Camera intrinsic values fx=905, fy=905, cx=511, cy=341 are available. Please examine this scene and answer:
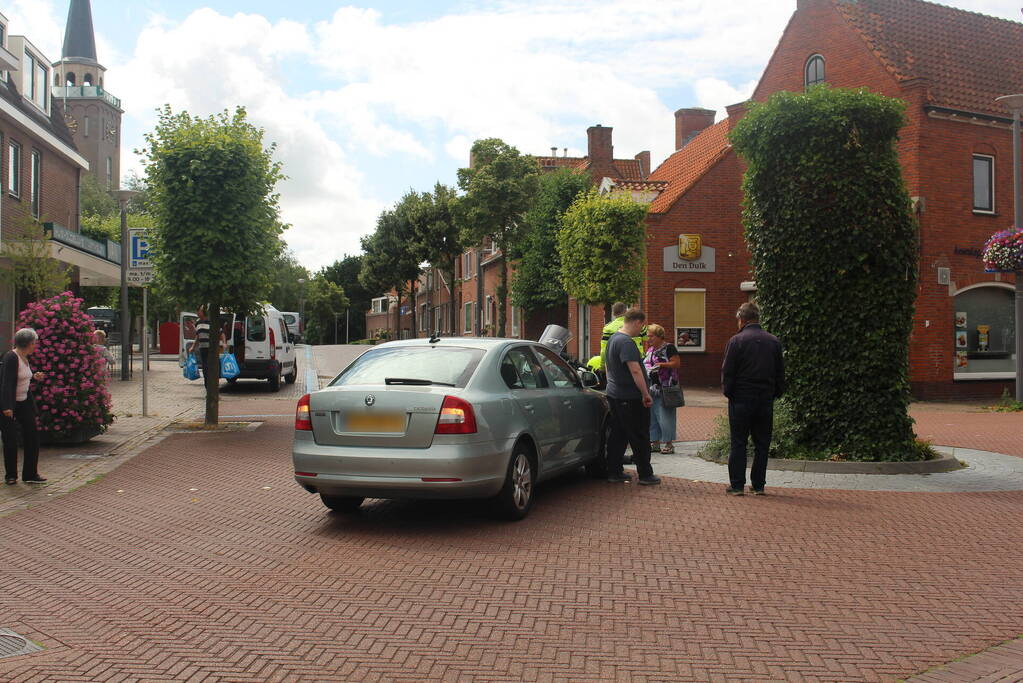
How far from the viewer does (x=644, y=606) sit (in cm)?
508

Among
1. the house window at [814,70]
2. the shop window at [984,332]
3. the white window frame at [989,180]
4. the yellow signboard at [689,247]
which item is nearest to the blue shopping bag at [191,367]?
the yellow signboard at [689,247]

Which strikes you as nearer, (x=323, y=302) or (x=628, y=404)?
(x=628, y=404)

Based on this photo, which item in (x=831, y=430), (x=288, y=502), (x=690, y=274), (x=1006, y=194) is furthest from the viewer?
(x=690, y=274)

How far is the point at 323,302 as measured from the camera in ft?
305

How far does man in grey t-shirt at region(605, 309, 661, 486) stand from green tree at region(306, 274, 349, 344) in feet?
283

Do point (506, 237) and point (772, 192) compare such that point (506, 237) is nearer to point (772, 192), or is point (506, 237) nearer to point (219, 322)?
point (219, 322)

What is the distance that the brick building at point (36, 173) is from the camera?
66.0 feet

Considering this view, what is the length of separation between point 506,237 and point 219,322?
20822 millimetres

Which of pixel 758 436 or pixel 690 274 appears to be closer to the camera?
pixel 758 436

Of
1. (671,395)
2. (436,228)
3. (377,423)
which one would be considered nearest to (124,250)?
(671,395)

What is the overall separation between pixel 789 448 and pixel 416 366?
16.8 feet

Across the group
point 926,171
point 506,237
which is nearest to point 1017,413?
point 926,171

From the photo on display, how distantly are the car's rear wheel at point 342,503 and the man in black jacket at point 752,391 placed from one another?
137 inches

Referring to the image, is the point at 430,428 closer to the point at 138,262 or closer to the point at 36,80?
the point at 138,262
